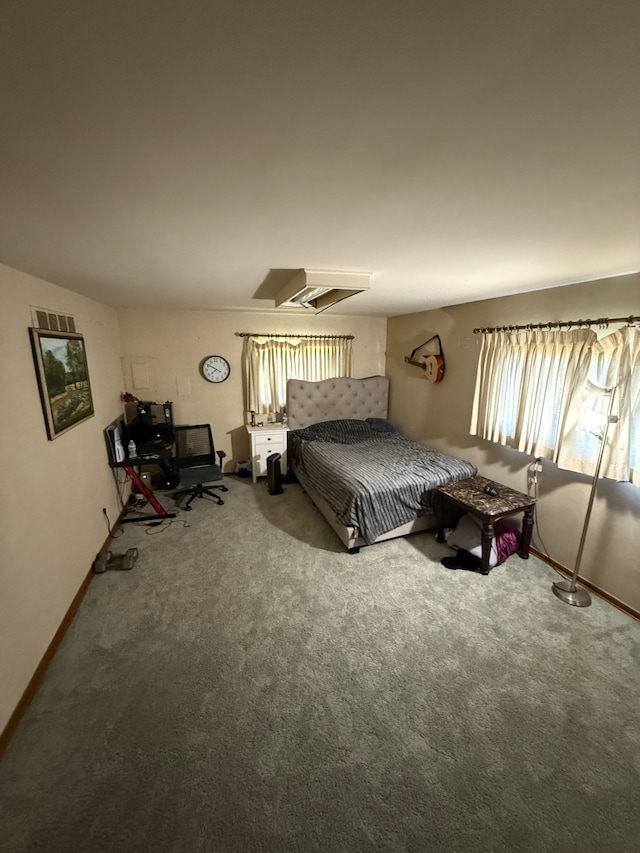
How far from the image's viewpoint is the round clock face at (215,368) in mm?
4383

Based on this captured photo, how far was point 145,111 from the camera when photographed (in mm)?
703

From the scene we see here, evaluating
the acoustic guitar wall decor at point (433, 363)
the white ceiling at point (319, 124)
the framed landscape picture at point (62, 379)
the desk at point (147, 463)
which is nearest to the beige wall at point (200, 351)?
the desk at point (147, 463)

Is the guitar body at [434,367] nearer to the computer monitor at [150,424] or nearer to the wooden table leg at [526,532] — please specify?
the wooden table leg at [526,532]

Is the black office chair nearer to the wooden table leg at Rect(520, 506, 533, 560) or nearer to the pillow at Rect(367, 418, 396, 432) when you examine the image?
the pillow at Rect(367, 418, 396, 432)

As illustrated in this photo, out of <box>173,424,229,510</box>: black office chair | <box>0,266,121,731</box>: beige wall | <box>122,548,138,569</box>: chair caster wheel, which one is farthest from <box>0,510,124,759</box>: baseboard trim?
<box>173,424,229,510</box>: black office chair

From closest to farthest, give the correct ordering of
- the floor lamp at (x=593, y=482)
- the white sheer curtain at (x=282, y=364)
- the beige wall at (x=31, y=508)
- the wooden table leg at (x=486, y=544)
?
the beige wall at (x=31, y=508) → the floor lamp at (x=593, y=482) → the wooden table leg at (x=486, y=544) → the white sheer curtain at (x=282, y=364)

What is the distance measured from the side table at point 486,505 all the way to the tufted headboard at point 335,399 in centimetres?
210

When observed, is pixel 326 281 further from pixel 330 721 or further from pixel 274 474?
pixel 274 474

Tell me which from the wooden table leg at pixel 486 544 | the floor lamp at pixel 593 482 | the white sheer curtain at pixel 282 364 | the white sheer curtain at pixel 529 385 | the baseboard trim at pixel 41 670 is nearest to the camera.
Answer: the baseboard trim at pixel 41 670

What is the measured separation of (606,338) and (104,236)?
3.04 meters

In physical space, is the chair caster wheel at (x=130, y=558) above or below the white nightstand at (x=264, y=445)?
below

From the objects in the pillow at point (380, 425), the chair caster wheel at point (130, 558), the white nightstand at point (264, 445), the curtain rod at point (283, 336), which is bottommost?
the chair caster wheel at point (130, 558)

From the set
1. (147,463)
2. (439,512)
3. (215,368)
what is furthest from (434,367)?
(147,463)

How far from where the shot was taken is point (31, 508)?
1.88 m
